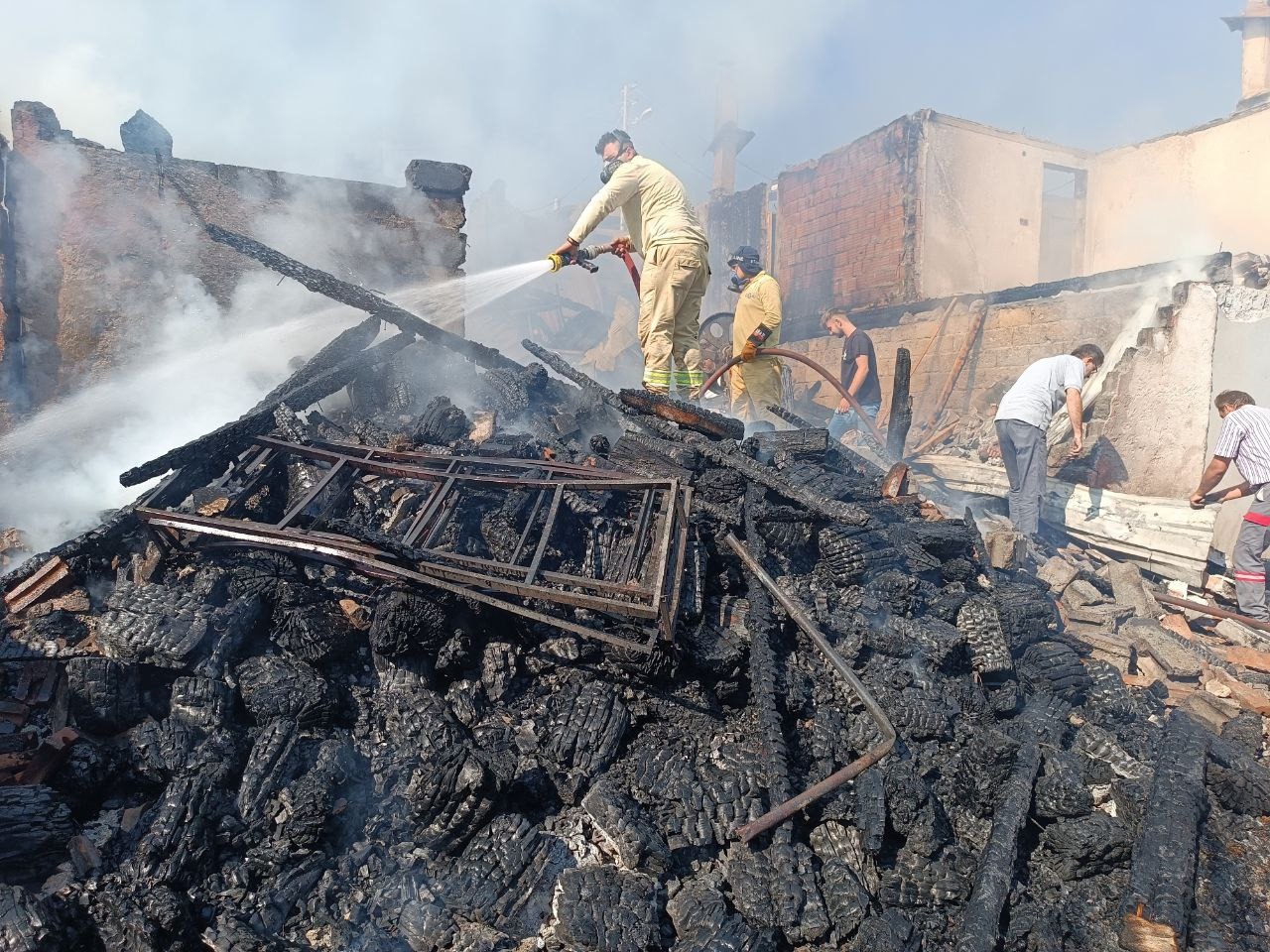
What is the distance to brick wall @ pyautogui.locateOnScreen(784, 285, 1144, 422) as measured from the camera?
10.1 meters

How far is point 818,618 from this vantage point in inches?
166

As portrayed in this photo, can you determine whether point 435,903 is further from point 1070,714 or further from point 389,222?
point 389,222

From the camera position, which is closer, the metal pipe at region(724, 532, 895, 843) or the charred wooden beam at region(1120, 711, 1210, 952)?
the charred wooden beam at region(1120, 711, 1210, 952)

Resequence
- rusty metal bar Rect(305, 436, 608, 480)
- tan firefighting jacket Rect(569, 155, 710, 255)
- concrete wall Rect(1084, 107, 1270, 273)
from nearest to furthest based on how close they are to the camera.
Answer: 1. rusty metal bar Rect(305, 436, 608, 480)
2. tan firefighting jacket Rect(569, 155, 710, 255)
3. concrete wall Rect(1084, 107, 1270, 273)

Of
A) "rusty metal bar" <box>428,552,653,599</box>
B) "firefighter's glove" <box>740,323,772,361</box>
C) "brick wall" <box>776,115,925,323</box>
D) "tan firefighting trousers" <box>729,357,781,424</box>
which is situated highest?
"brick wall" <box>776,115,925,323</box>

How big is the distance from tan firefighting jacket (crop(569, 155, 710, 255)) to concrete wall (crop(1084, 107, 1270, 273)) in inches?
479

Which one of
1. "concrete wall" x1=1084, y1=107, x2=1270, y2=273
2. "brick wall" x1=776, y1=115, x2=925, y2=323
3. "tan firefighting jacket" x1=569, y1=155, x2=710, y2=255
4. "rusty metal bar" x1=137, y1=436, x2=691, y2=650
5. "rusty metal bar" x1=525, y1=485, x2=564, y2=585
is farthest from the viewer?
"brick wall" x1=776, y1=115, x2=925, y2=323

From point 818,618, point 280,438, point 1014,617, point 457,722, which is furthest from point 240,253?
point 1014,617

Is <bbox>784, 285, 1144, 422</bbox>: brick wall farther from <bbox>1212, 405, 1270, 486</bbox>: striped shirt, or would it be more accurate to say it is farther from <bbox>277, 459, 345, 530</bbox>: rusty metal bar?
<bbox>277, 459, 345, 530</bbox>: rusty metal bar

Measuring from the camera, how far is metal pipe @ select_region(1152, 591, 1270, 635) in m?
5.91

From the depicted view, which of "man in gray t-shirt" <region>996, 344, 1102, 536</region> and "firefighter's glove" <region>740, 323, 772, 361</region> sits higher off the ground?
"firefighter's glove" <region>740, 323, 772, 361</region>

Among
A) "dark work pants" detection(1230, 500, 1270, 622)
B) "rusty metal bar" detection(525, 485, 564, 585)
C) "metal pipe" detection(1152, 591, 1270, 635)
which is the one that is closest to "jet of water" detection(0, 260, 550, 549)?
"rusty metal bar" detection(525, 485, 564, 585)

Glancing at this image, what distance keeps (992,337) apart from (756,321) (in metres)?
6.00

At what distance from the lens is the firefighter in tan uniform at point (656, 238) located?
6.46 meters
